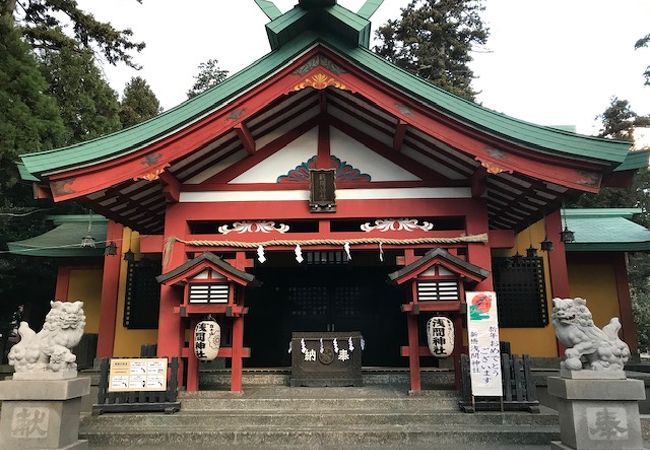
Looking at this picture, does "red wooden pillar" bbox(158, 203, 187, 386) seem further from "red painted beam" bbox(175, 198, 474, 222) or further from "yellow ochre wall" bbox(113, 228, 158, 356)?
"yellow ochre wall" bbox(113, 228, 158, 356)

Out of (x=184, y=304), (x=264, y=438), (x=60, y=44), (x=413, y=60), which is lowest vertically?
(x=264, y=438)

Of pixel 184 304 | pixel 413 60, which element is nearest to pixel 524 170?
pixel 184 304

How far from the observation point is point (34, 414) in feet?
19.1

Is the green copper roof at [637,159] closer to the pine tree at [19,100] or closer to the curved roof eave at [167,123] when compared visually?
the curved roof eave at [167,123]

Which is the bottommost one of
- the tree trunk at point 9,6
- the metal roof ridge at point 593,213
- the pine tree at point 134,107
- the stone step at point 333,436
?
the stone step at point 333,436

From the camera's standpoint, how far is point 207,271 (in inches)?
320

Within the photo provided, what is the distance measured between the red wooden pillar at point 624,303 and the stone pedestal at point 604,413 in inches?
279

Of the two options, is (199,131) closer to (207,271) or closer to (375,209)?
(207,271)

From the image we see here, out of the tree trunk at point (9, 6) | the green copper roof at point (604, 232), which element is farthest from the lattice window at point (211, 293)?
the tree trunk at point (9, 6)

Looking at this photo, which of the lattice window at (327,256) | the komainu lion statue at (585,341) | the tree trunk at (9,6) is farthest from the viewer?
the tree trunk at (9,6)

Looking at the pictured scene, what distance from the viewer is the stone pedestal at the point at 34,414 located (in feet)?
19.0

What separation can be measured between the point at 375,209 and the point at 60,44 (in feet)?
43.1

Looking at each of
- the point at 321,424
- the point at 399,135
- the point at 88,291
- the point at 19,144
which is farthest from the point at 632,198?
the point at 19,144

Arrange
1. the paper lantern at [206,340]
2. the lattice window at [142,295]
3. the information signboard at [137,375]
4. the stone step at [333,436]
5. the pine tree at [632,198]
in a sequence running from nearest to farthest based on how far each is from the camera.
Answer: the stone step at [333,436]
the information signboard at [137,375]
the paper lantern at [206,340]
the lattice window at [142,295]
the pine tree at [632,198]
